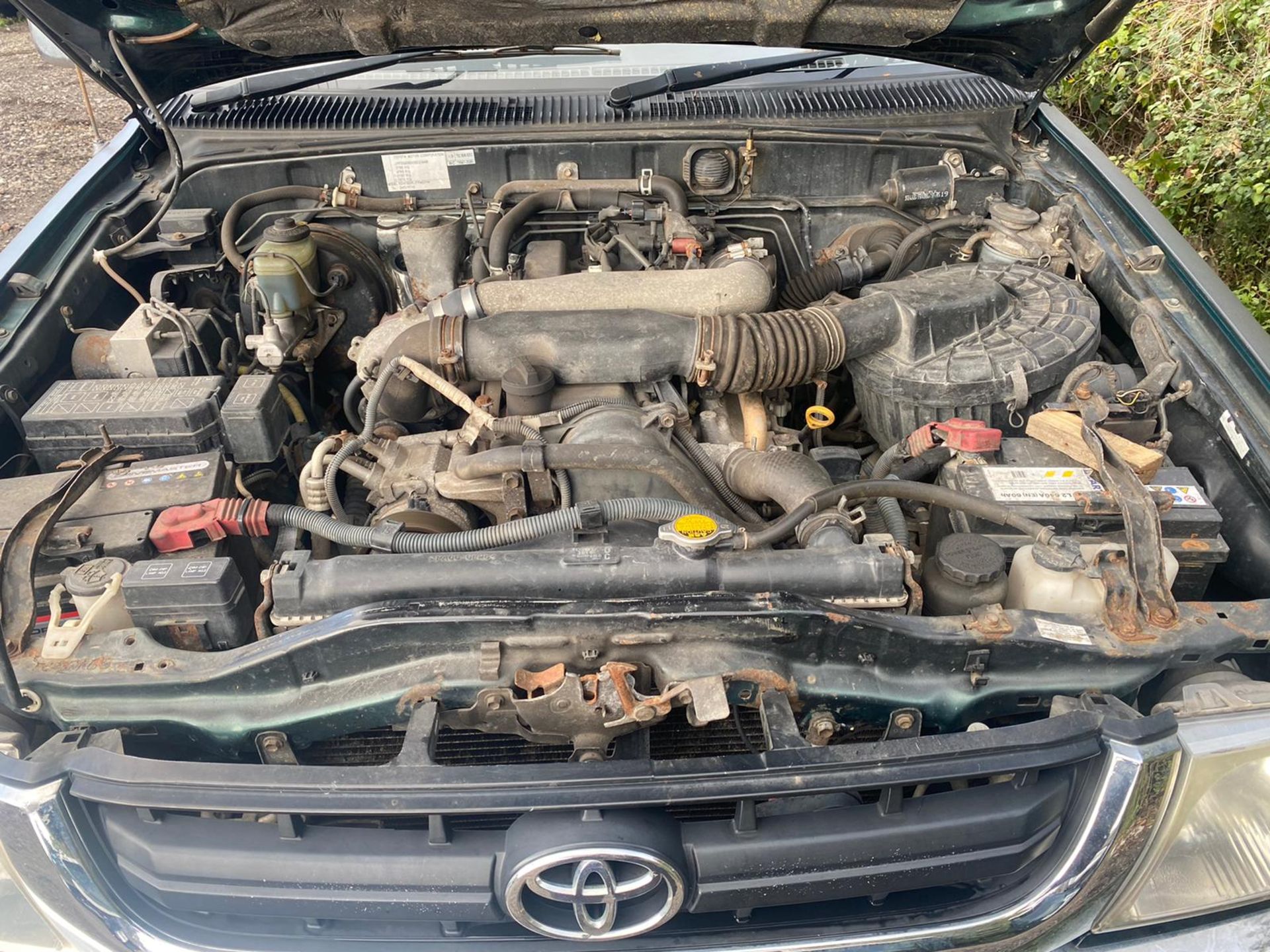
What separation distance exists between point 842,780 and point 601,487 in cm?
68

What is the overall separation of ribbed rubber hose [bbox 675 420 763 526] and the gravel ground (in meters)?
5.18

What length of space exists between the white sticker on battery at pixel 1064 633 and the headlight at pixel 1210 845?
161mm

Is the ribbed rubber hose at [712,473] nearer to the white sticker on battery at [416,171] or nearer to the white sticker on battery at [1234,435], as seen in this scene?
the white sticker on battery at [1234,435]

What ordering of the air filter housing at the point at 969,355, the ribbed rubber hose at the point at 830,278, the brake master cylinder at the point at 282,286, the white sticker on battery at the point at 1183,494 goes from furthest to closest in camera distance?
the ribbed rubber hose at the point at 830,278 < the brake master cylinder at the point at 282,286 < the air filter housing at the point at 969,355 < the white sticker on battery at the point at 1183,494

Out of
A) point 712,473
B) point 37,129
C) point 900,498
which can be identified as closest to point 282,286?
point 712,473

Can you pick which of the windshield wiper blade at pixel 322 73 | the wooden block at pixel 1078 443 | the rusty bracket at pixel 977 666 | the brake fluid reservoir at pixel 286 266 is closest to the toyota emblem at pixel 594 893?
the rusty bracket at pixel 977 666

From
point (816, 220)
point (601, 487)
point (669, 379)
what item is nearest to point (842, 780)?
point (601, 487)

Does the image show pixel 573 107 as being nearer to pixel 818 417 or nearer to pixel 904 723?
pixel 818 417

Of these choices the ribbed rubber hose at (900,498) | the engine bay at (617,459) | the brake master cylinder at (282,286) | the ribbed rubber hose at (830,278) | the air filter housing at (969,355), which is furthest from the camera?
the ribbed rubber hose at (830,278)

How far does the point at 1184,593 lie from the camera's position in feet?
4.98

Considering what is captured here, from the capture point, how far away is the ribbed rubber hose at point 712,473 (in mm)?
1646

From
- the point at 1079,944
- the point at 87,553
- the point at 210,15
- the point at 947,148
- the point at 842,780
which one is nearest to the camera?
the point at 842,780

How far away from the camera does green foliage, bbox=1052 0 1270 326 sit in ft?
13.5

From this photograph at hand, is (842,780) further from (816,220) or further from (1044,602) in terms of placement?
(816,220)
